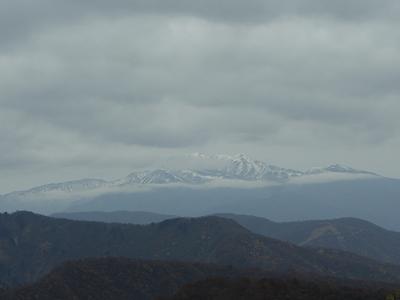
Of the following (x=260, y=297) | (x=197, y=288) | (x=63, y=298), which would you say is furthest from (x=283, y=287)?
(x=63, y=298)

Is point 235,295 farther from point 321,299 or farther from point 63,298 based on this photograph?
point 63,298

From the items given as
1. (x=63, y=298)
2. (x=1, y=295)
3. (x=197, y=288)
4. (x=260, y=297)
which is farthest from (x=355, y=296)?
(x=1, y=295)

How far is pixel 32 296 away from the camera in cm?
19600

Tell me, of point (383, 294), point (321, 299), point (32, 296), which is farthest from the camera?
point (32, 296)

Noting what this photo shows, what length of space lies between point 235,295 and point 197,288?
1144 cm

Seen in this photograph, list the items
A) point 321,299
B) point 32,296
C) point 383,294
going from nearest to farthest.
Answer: point 321,299 → point 383,294 → point 32,296

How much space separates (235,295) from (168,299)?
1401cm

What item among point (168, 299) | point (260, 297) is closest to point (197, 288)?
point (168, 299)

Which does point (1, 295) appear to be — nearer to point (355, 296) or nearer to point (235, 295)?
point (235, 295)

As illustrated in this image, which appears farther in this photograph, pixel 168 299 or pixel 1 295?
pixel 1 295

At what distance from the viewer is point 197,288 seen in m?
153

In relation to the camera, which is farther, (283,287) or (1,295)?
(1,295)

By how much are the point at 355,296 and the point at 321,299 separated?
24.6ft

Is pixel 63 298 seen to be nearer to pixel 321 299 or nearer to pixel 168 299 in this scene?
pixel 168 299
